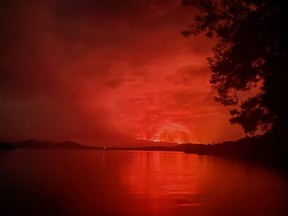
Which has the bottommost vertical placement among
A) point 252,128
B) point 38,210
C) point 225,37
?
point 38,210

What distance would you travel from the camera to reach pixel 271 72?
20.3m

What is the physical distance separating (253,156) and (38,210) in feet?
297

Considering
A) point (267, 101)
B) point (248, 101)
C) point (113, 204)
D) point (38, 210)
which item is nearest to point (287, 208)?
point (267, 101)

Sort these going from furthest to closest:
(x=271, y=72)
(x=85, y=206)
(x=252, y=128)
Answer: (x=252, y=128), (x=85, y=206), (x=271, y=72)

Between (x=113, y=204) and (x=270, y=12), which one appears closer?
(x=270, y=12)

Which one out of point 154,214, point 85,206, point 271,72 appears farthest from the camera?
point 85,206

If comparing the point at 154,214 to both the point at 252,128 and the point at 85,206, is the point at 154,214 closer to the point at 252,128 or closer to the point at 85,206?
the point at 85,206

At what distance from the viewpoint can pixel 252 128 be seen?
939 inches

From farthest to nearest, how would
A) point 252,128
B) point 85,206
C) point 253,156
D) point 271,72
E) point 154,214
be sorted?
1. point 253,156
2. point 252,128
3. point 85,206
4. point 271,72
5. point 154,214

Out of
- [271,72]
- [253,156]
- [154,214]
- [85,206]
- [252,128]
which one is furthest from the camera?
[253,156]

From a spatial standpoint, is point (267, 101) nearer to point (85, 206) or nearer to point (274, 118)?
point (274, 118)

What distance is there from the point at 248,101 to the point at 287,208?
7.07 m

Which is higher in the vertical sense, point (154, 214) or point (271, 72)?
point (271, 72)

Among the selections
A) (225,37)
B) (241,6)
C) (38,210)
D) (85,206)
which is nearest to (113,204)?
(85,206)
